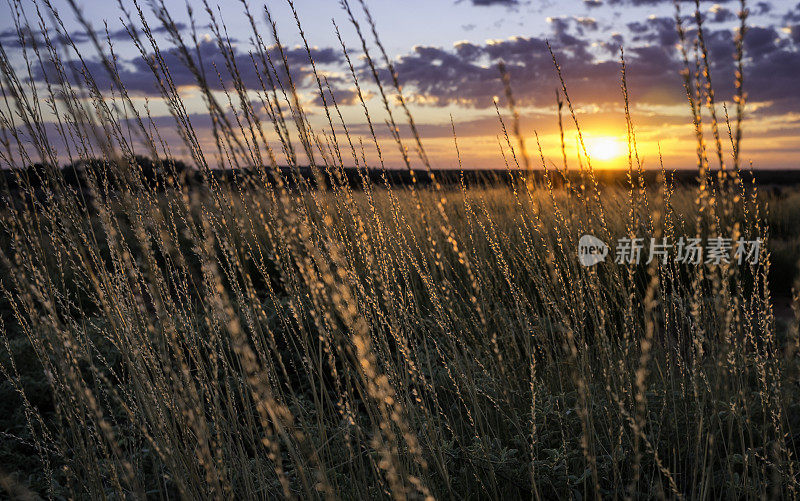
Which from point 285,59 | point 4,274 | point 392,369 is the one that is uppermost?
point 285,59

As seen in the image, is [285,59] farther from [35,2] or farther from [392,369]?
[35,2]

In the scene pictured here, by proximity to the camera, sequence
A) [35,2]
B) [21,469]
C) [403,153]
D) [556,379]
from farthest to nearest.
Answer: [21,469]
[556,379]
[35,2]
[403,153]

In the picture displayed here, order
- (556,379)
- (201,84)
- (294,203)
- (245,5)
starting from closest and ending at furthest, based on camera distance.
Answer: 1. (201,84)
2. (245,5)
3. (294,203)
4. (556,379)

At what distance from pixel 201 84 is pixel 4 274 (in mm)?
6871

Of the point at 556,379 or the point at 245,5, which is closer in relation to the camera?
the point at 245,5

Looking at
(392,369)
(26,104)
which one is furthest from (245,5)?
(392,369)

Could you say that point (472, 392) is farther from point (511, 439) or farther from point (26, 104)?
point (26, 104)

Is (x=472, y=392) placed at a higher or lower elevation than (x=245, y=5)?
lower

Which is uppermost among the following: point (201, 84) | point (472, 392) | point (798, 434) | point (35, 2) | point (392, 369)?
point (35, 2)

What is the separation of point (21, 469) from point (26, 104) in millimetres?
2009

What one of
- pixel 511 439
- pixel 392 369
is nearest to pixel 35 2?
pixel 392 369

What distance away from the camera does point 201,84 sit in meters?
1.14

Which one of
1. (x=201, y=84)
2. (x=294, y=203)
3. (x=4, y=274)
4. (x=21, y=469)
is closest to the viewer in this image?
(x=201, y=84)

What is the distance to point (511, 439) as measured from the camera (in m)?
1.96
